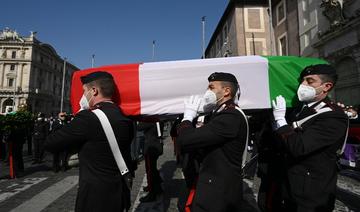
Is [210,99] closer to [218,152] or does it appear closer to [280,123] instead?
[218,152]

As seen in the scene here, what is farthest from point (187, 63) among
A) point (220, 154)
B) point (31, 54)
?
point (31, 54)

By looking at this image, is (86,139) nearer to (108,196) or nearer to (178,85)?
(108,196)

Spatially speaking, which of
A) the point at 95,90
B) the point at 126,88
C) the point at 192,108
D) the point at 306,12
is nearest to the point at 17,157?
the point at 126,88

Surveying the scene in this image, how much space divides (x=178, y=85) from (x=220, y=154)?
3.61 feet

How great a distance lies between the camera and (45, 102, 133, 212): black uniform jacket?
2166mm

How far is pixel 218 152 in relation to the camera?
7.18ft

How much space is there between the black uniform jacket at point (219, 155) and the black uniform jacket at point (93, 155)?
1.92ft

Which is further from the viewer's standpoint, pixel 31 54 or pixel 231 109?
pixel 31 54

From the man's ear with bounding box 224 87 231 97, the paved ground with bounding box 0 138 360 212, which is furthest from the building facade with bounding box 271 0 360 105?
the man's ear with bounding box 224 87 231 97

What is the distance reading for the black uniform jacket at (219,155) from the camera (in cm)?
211

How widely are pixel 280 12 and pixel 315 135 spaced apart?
2424 cm

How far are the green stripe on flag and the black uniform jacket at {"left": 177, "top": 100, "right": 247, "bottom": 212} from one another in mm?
990

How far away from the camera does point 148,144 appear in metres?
5.66

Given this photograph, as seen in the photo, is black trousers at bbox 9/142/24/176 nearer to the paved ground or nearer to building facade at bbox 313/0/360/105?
the paved ground
